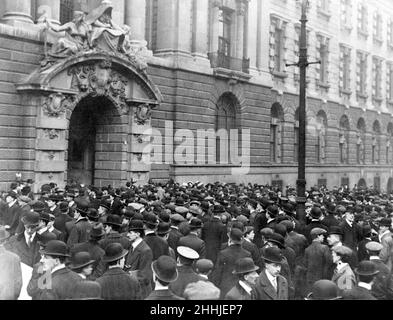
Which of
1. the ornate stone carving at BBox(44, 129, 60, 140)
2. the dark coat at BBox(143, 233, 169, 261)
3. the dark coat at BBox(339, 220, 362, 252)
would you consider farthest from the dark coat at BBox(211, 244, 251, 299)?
the ornate stone carving at BBox(44, 129, 60, 140)

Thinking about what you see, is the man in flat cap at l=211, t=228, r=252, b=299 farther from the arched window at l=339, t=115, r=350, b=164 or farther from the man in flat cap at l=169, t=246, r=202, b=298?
the arched window at l=339, t=115, r=350, b=164

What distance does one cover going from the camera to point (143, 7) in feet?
80.2

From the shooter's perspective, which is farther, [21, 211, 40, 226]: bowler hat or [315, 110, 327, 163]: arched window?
[315, 110, 327, 163]: arched window

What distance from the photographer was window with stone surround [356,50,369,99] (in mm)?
41931

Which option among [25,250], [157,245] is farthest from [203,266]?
[25,250]

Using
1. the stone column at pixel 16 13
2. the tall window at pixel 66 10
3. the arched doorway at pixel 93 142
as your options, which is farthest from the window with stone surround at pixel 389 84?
the stone column at pixel 16 13

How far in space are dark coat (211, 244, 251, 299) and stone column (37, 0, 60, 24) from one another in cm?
1469

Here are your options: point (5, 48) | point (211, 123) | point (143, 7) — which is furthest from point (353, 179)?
point (5, 48)

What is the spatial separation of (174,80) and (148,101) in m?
2.70

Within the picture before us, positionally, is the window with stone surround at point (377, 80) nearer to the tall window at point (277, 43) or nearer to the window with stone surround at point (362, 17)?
the window with stone surround at point (362, 17)

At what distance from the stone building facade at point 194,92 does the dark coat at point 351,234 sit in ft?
37.4

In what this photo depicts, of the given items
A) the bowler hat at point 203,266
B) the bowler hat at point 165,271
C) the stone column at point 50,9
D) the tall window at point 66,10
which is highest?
the tall window at point 66,10

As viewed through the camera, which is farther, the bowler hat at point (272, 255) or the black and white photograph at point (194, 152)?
the bowler hat at point (272, 255)

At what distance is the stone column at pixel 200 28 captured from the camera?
26531 millimetres
